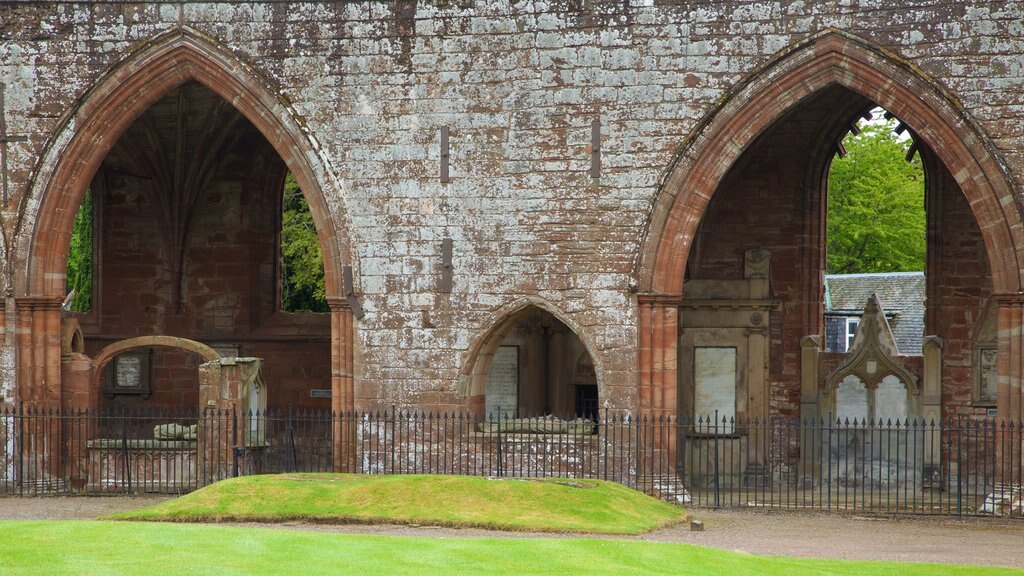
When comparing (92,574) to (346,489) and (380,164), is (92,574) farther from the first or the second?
(380,164)

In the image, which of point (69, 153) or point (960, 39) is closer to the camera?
point (960, 39)

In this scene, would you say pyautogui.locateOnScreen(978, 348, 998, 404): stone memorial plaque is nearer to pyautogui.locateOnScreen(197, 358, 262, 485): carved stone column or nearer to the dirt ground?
the dirt ground

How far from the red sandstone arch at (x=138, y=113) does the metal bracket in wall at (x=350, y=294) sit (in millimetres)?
87

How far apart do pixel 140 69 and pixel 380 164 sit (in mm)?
3144

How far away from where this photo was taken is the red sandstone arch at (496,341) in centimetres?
1861

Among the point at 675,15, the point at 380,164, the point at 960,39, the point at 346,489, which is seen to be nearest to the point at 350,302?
the point at 380,164

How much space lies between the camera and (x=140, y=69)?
Answer: 1906cm

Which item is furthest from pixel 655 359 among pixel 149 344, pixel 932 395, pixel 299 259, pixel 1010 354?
pixel 299 259

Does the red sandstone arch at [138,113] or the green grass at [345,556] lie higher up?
the red sandstone arch at [138,113]

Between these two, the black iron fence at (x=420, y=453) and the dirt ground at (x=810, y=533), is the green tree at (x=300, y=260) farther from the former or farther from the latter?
the dirt ground at (x=810, y=533)

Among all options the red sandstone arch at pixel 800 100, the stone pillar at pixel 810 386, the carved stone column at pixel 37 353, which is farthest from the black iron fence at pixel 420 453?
the red sandstone arch at pixel 800 100

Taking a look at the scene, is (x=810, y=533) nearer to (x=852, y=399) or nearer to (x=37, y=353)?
(x=852, y=399)

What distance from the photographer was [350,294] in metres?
19.1

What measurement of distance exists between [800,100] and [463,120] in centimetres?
398
